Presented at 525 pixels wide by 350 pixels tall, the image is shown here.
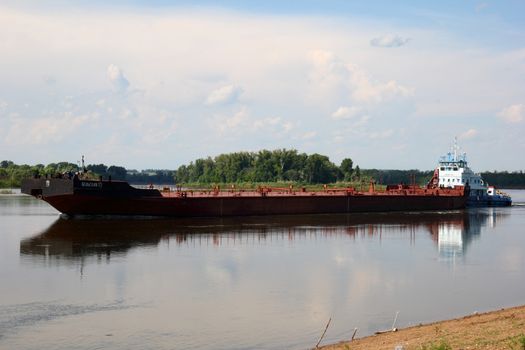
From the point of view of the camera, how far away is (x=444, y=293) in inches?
721

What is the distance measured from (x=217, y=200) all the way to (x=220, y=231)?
825 cm

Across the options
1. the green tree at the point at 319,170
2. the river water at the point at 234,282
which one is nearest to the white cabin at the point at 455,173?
the river water at the point at 234,282

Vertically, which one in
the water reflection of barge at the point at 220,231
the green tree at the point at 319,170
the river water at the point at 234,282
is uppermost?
the green tree at the point at 319,170

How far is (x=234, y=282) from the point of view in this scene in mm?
19672

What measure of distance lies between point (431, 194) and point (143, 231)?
90.6 feet

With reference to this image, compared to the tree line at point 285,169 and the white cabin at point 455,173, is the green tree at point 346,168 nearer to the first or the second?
the tree line at point 285,169

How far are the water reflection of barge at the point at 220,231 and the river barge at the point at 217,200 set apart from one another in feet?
2.78

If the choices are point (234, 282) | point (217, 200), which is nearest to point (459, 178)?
point (217, 200)

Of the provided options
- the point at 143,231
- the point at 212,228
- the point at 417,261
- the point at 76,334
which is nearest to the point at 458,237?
the point at 417,261

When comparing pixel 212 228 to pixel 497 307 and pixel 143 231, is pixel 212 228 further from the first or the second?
pixel 497 307

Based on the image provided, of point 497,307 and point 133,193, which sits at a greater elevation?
point 133,193

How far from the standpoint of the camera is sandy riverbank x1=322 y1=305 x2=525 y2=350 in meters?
10.9

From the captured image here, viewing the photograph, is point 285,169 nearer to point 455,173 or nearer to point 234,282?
point 455,173

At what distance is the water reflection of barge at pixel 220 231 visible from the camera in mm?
27672
